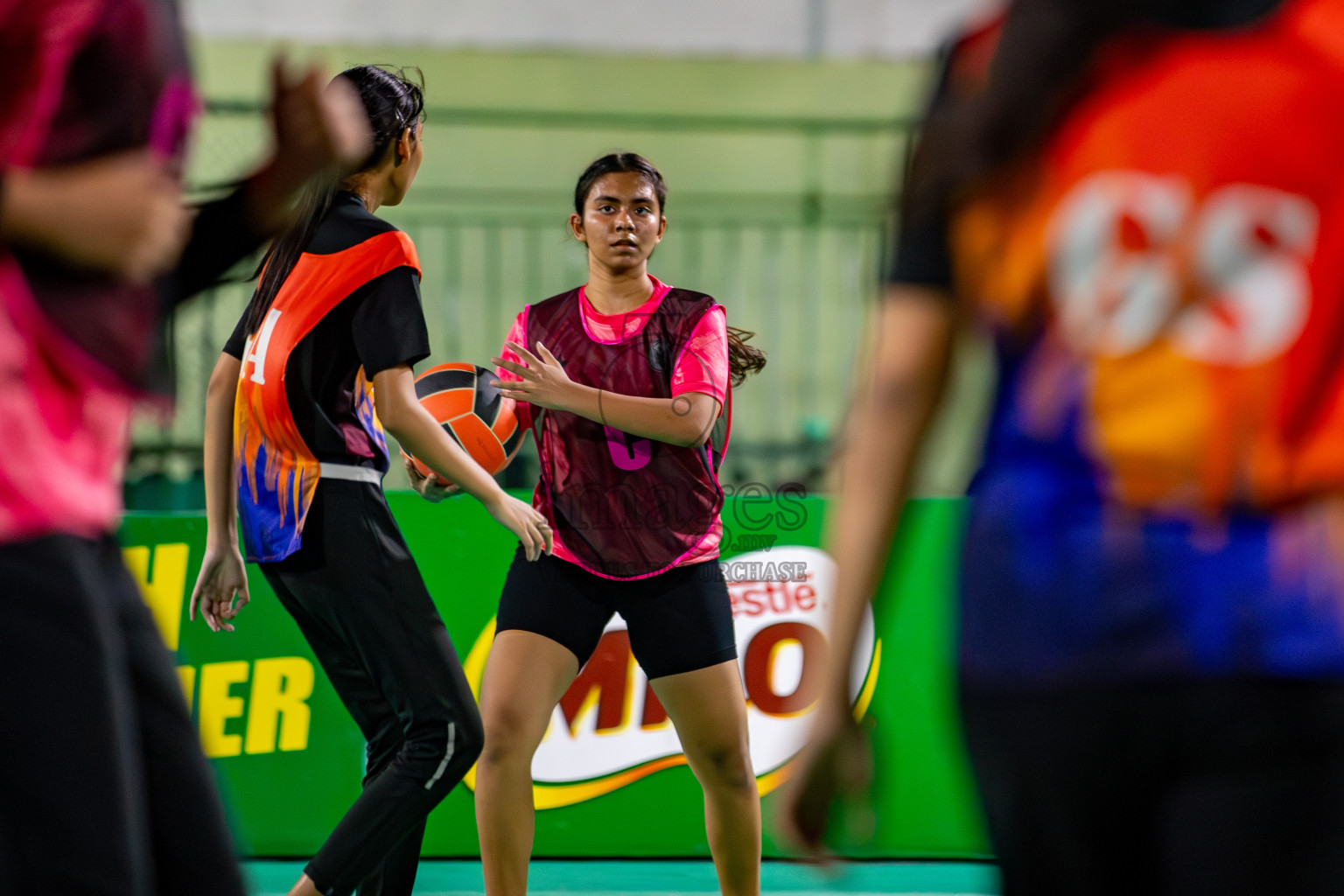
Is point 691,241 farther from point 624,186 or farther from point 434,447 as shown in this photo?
point 434,447

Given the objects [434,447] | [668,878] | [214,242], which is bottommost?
[668,878]

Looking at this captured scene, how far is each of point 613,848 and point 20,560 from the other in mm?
3547

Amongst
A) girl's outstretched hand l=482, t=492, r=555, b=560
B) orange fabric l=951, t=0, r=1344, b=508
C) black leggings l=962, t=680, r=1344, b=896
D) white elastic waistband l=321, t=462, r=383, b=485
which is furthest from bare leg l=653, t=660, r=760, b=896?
orange fabric l=951, t=0, r=1344, b=508

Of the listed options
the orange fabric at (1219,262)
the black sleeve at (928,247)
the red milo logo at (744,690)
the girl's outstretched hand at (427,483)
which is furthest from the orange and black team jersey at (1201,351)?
the red milo logo at (744,690)

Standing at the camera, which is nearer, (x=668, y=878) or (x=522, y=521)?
(x=522, y=521)

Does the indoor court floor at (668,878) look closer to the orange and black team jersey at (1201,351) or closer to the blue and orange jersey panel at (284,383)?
the blue and orange jersey panel at (284,383)

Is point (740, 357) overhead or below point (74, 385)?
below

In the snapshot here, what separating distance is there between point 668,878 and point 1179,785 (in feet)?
Result: 11.5

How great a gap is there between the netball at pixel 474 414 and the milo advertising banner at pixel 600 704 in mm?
700

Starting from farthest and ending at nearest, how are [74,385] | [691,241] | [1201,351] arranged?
[691,241]
[74,385]
[1201,351]

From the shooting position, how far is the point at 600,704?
4.40m

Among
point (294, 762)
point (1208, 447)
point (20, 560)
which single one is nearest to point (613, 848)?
point (294, 762)

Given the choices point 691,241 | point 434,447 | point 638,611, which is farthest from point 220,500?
point 691,241

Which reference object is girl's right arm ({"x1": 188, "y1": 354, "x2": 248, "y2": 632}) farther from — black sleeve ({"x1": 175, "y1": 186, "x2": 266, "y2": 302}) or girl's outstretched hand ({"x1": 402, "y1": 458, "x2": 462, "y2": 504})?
black sleeve ({"x1": 175, "y1": 186, "x2": 266, "y2": 302})
